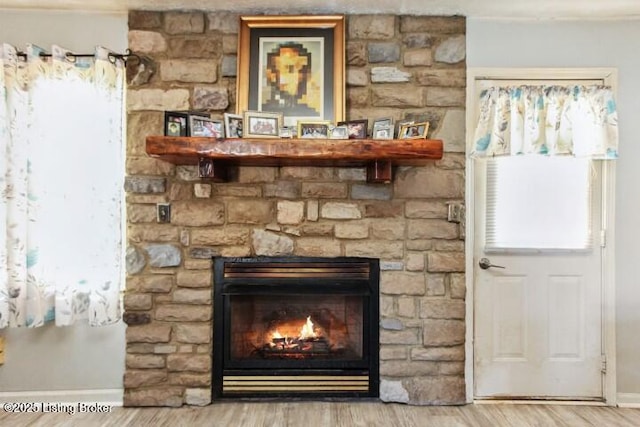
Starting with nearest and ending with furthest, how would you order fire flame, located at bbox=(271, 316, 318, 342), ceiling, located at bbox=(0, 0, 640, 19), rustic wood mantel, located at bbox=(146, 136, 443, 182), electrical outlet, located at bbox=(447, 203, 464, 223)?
rustic wood mantel, located at bbox=(146, 136, 443, 182)
ceiling, located at bbox=(0, 0, 640, 19)
electrical outlet, located at bbox=(447, 203, 464, 223)
fire flame, located at bbox=(271, 316, 318, 342)

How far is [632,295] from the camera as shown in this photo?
263cm

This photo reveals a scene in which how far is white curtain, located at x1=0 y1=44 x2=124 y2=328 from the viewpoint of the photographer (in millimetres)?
2422

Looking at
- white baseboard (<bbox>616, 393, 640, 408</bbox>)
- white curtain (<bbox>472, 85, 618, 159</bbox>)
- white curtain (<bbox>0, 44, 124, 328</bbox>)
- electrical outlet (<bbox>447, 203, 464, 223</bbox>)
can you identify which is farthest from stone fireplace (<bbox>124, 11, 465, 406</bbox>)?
white baseboard (<bbox>616, 393, 640, 408</bbox>)

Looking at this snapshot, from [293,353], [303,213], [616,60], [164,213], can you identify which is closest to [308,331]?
[293,353]

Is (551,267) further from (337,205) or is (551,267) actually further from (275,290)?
(275,290)

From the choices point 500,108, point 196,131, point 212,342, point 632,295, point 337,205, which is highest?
point 500,108

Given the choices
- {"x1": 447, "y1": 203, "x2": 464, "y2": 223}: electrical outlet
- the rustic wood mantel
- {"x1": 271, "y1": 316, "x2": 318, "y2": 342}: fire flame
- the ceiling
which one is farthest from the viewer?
{"x1": 271, "y1": 316, "x2": 318, "y2": 342}: fire flame

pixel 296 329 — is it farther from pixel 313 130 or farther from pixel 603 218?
pixel 603 218

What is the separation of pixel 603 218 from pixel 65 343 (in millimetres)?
3383

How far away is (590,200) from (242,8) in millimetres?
2431

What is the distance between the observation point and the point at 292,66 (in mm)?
2604

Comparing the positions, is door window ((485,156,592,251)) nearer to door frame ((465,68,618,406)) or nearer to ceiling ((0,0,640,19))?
door frame ((465,68,618,406))

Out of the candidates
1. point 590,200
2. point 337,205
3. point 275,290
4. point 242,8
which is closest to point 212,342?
point 275,290

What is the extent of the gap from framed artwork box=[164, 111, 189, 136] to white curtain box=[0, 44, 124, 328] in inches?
15.3
